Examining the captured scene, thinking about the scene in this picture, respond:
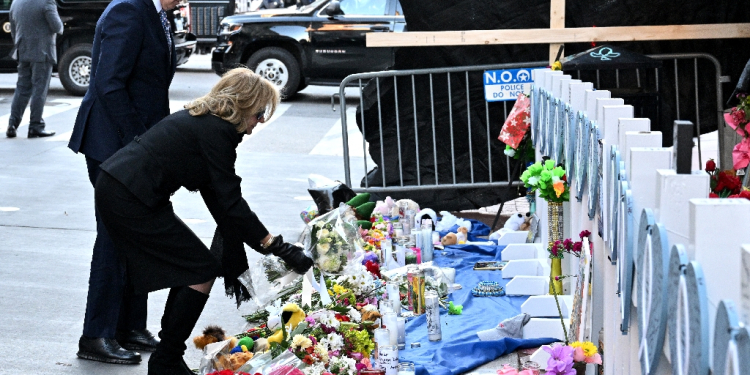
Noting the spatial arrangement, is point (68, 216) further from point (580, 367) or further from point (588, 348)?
point (588, 348)

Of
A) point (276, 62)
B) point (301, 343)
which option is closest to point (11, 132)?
point (276, 62)

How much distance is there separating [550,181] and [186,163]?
82.1 inches

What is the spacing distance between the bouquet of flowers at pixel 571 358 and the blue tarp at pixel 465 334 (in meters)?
0.88

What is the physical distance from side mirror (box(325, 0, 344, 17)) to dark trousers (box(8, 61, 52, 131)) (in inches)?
182

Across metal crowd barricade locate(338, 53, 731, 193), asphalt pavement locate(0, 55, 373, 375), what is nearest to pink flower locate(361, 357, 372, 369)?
asphalt pavement locate(0, 55, 373, 375)

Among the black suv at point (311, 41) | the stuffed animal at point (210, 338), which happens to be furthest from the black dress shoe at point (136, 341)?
the black suv at point (311, 41)

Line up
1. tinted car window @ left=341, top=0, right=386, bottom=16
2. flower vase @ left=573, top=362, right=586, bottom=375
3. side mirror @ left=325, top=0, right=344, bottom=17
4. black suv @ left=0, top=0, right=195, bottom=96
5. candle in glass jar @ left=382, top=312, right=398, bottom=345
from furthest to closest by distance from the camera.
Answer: black suv @ left=0, top=0, right=195, bottom=96 → tinted car window @ left=341, top=0, right=386, bottom=16 → side mirror @ left=325, top=0, right=344, bottom=17 → candle in glass jar @ left=382, top=312, right=398, bottom=345 → flower vase @ left=573, top=362, right=586, bottom=375

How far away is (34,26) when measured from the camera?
42.1 ft

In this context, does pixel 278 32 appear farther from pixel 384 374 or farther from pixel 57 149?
pixel 384 374

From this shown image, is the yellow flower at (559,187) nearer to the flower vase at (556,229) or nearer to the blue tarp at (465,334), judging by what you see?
the flower vase at (556,229)

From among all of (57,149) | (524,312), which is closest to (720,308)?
(524,312)

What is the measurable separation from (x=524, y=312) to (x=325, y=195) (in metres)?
2.30

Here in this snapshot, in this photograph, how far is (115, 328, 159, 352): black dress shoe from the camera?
5336 millimetres

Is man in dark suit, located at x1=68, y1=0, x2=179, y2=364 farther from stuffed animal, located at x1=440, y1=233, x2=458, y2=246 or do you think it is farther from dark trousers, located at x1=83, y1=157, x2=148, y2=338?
stuffed animal, located at x1=440, y1=233, x2=458, y2=246
